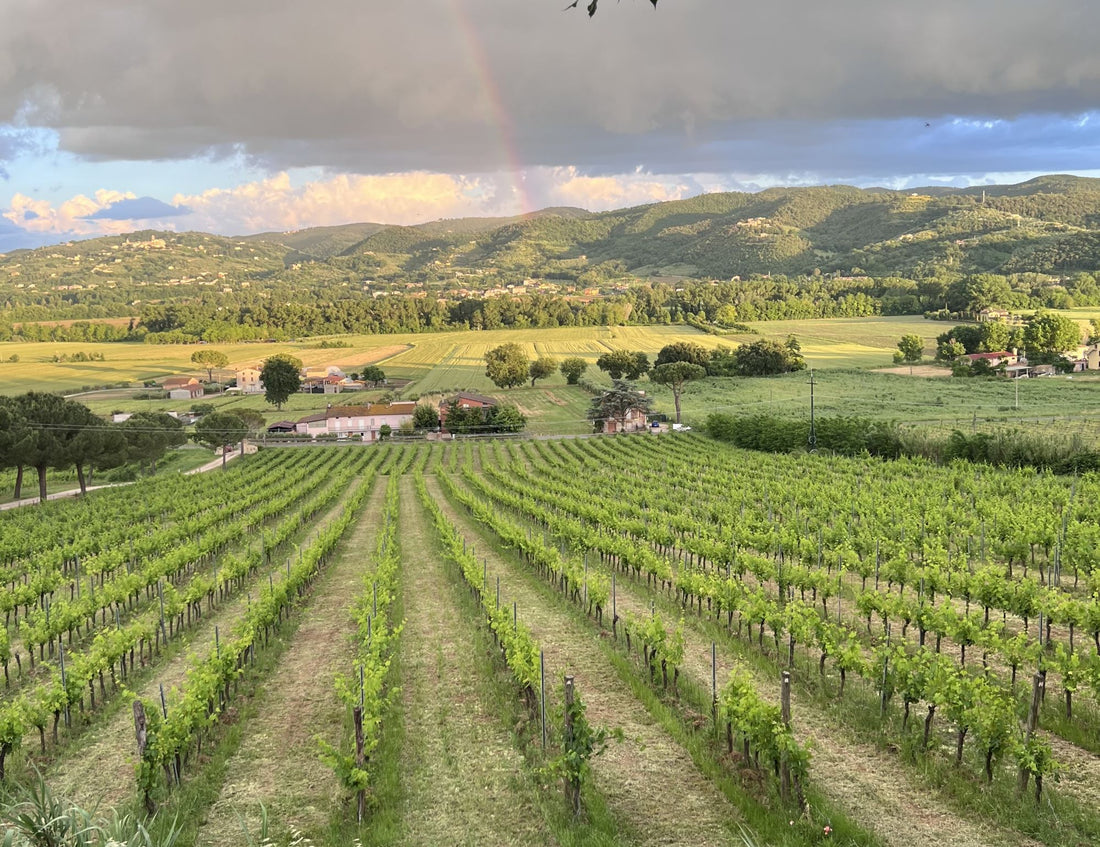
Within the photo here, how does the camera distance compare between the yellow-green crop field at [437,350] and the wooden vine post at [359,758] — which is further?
the yellow-green crop field at [437,350]

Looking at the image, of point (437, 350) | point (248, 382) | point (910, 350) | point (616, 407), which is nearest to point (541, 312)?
point (437, 350)

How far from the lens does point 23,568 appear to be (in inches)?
986

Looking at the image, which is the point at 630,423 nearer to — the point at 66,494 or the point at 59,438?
the point at 66,494

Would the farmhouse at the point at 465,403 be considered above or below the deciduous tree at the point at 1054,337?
below

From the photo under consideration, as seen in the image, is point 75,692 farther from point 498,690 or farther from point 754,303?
point 754,303

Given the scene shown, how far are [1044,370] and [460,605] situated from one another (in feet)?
261

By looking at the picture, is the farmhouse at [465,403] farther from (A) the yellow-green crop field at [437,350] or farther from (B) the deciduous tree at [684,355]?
(B) the deciduous tree at [684,355]

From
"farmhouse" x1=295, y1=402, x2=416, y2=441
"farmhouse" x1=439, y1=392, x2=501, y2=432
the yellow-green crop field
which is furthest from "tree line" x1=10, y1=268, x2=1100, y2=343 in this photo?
"farmhouse" x1=295, y1=402, x2=416, y2=441

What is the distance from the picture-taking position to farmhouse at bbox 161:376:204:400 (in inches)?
3775

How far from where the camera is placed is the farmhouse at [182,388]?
9588 cm

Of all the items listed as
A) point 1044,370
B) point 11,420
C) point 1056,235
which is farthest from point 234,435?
point 1056,235

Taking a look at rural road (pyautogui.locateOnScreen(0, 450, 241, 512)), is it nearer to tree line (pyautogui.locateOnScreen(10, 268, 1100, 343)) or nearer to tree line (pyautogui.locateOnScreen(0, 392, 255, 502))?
tree line (pyautogui.locateOnScreen(0, 392, 255, 502))

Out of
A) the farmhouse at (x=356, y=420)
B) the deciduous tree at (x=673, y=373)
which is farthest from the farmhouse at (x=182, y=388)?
the deciduous tree at (x=673, y=373)

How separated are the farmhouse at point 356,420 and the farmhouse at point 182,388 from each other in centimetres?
2673
